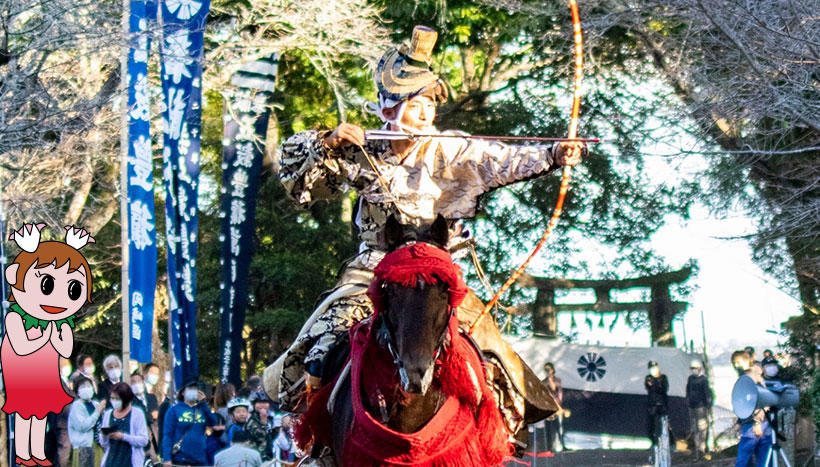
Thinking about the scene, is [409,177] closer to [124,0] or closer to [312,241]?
[124,0]

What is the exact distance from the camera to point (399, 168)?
22.8 feet

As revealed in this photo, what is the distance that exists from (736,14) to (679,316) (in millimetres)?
11429

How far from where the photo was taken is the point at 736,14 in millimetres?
11461

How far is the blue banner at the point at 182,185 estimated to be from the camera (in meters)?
14.9

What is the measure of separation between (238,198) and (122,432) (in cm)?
587

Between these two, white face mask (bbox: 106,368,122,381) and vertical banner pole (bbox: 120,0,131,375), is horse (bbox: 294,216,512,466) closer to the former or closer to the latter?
vertical banner pole (bbox: 120,0,131,375)

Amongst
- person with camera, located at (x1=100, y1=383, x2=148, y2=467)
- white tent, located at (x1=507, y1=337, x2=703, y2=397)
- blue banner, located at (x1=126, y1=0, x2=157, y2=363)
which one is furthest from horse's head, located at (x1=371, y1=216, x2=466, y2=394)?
white tent, located at (x1=507, y1=337, x2=703, y2=397)

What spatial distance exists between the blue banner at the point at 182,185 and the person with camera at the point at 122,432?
2.34 metres

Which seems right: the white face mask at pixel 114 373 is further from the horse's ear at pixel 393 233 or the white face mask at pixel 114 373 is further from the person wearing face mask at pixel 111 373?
the horse's ear at pixel 393 233

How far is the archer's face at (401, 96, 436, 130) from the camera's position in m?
6.95

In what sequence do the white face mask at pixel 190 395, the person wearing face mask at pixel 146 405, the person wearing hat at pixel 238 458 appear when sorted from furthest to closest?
the white face mask at pixel 190 395
the person wearing face mask at pixel 146 405
the person wearing hat at pixel 238 458

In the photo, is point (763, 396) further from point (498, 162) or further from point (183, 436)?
point (498, 162)

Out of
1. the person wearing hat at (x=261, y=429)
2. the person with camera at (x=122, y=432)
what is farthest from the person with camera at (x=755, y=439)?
the person with camera at (x=122, y=432)

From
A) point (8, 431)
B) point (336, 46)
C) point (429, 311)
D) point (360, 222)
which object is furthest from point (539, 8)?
point (429, 311)
